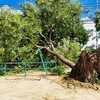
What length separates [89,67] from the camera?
19328 millimetres

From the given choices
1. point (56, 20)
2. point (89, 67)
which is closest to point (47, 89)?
point (89, 67)

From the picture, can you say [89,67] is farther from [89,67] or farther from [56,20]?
[56,20]

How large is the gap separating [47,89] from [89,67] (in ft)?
10.3

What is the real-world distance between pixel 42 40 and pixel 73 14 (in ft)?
11.0

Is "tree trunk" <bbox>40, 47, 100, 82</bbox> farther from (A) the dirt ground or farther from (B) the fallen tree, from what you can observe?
(A) the dirt ground

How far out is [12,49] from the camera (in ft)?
79.2

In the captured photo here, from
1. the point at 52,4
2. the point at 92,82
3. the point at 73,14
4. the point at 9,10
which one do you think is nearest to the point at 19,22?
the point at 9,10

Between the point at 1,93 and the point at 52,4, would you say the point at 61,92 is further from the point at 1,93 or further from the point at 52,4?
the point at 52,4

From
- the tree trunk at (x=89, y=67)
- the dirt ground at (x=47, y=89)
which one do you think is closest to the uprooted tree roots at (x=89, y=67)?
the tree trunk at (x=89, y=67)

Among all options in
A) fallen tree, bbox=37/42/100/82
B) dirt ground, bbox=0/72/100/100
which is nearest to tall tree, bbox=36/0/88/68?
fallen tree, bbox=37/42/100/82

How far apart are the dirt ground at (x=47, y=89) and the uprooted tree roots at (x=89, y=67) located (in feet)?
1.91

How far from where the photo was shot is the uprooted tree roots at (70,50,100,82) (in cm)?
1927

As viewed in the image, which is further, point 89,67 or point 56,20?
point 56,20

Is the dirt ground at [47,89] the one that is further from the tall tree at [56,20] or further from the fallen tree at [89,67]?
the tall tree at [56,20]
